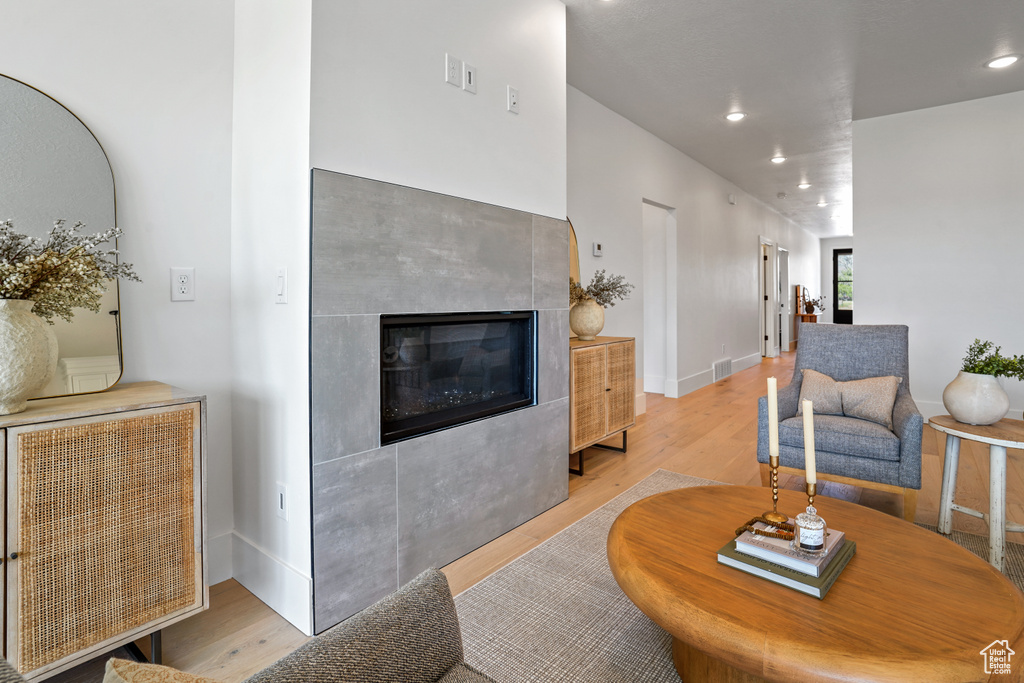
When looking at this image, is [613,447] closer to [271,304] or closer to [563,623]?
[563,623]

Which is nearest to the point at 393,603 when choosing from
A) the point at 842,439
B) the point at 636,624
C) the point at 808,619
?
the point at 808,619

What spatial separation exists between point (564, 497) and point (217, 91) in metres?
2.48

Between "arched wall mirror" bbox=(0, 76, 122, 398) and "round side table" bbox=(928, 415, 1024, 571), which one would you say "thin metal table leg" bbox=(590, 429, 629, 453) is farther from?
"arched wall mirror" bbox=(0, 76, 122, 398)

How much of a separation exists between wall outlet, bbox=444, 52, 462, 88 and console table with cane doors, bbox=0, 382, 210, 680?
155 centimetres

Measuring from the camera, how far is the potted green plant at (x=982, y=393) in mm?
2236

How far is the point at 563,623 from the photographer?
179cm

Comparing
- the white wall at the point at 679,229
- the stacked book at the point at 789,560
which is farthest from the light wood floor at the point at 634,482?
the stacked book at the point at 789,560

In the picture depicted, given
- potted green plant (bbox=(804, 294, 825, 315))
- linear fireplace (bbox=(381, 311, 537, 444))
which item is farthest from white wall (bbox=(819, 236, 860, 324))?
linear fireplace (bbox=(381, 311, 537, 444))

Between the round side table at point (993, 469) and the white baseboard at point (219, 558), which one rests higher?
the round side table at point (993, 469)

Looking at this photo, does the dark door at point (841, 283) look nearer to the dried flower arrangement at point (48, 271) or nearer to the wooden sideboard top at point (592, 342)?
the wooden sideboard top at point (592, 342)

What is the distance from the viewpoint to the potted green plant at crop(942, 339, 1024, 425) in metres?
2.24

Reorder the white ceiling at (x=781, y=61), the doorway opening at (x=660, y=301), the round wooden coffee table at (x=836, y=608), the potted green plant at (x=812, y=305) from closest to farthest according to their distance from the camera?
the round wooden coffee table at (x=836, y=608)
the white ceiling at (x=781, y=61)
the doorway opening at (x=660, y=301)
the potted green plant at (x=812, y=305)

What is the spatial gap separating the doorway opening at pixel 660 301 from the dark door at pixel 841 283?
9.09 m

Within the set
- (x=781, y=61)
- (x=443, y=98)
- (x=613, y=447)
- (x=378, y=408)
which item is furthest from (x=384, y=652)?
(x=781, y=61)
